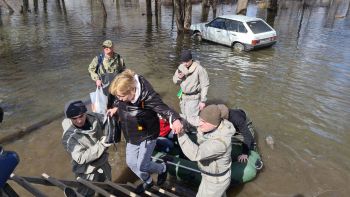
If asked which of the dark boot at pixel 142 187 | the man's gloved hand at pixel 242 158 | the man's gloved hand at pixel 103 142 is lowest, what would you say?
the man's gloved hand at pixel 242 158

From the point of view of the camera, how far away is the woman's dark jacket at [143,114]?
386 cm

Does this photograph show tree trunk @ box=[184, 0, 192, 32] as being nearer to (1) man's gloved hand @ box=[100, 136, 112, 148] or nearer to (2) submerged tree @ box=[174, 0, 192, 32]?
(2) submerged tree @ box=[174, 0, 192, 32]

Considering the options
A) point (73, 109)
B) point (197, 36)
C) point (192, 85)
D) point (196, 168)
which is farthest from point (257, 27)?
point (73, 109)

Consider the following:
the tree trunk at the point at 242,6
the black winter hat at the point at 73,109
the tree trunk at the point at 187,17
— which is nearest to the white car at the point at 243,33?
the tree trunk at the point at 187,17

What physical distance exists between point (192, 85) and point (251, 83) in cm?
524

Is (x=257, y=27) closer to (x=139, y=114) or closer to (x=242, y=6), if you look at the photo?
(x=242, y=6)

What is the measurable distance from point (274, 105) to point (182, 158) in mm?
4480

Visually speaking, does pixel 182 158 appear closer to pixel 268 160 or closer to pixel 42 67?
pixel 268 160

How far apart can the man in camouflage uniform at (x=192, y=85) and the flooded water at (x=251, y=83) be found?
174 cm

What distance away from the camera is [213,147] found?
334 centimetres

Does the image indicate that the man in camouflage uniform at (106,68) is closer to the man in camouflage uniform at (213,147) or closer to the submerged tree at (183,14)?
the man in camouflage uniform at (213,147)

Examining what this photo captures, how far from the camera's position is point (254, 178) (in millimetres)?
5699

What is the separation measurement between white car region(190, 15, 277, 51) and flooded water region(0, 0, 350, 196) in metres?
0.44

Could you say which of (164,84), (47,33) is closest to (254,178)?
(164,84)
